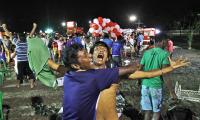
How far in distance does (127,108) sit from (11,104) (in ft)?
10.2

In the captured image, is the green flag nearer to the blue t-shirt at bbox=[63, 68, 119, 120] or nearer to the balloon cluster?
the blue t-shirt at bbox=[63, 68, 119, 120]

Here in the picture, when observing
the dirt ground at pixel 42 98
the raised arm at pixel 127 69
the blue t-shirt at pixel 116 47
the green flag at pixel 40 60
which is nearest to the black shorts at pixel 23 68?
the dirt ground at pixel 42 98

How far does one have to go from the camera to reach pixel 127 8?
81188mm

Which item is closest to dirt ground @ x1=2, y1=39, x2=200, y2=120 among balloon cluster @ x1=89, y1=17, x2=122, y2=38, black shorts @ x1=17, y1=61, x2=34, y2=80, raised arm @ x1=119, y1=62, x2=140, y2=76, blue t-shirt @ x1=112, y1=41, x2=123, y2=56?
black shorts @ x1=17, y1=61, x2=34, y2=80

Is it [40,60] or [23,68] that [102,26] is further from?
[23,68]

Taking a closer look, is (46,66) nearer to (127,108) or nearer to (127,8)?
(127,108)

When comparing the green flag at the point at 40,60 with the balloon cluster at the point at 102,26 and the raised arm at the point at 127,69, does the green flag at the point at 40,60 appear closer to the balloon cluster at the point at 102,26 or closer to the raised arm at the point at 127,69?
the raised arm at the point at 127,69

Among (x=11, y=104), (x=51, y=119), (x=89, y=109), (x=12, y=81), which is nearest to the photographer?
(x=89, y=109)

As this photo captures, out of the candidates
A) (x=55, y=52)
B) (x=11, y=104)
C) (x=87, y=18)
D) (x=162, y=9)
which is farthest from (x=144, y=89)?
(x=87, y=18)

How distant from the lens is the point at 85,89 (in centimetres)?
323

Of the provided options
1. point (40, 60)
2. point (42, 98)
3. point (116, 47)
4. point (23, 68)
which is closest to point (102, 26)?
point (42, 98)

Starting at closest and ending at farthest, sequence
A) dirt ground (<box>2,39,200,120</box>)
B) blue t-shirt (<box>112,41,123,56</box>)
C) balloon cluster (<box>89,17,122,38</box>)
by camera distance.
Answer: dirt ground (<box>2,39,200,120</box>) < balloon cluster (<box>89,17,122,38</box>) < blue t-shirt (<box>112,41,123,56</box>)

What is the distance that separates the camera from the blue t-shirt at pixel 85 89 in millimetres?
3242

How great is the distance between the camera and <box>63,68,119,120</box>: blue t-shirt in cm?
324
